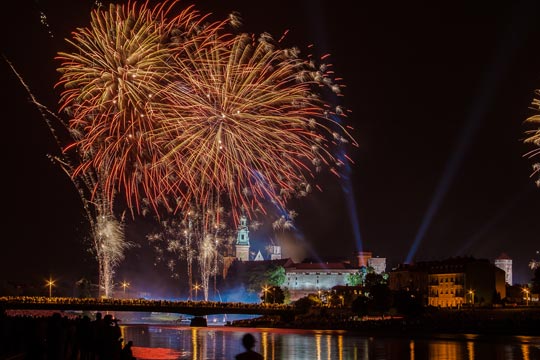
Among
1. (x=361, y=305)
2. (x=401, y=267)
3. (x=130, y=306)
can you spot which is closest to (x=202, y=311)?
(x=130, y=306)

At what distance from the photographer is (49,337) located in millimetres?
19688

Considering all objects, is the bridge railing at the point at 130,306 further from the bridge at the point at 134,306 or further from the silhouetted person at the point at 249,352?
the silhouetted person at the point at 249,352

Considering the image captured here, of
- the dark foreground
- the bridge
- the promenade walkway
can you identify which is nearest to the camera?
the dark foreground

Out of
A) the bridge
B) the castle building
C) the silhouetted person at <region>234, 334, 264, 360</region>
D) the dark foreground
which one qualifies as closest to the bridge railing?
the bridge

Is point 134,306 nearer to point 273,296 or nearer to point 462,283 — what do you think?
point 273,296

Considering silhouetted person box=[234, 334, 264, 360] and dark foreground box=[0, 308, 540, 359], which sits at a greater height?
silhouetted person box=[234, 334, 264, 360]

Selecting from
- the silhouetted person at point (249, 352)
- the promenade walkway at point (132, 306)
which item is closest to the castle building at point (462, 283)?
the promenade walkway at point (132, 306)

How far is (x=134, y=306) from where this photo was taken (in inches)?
4171

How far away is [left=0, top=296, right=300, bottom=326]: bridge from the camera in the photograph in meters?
98.8

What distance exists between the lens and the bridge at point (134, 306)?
9875 cm

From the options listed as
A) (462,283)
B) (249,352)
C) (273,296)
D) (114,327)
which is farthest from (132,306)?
(249,352)

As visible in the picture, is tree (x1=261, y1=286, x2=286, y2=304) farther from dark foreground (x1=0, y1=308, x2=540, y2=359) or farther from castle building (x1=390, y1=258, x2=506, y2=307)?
castle building (x1=390, y1=258, x2=506, y2=307)

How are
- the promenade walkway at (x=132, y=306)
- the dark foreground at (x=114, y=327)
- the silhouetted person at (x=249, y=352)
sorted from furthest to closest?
the promenade walkway at (x=132, y=306), the dark foreground at (x=114, y=327), the silhouetted person at (x=249, y=352)

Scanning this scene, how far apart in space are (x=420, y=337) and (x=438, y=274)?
85.1 metres
